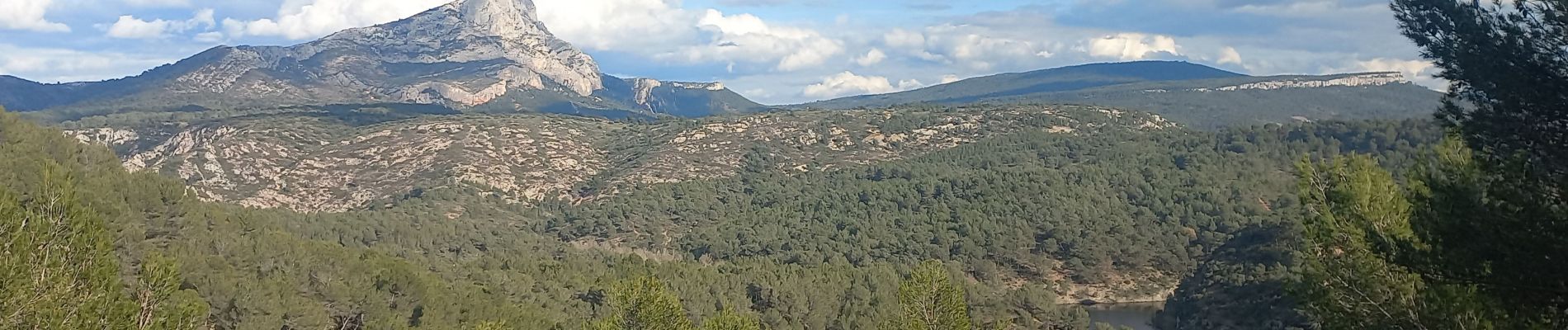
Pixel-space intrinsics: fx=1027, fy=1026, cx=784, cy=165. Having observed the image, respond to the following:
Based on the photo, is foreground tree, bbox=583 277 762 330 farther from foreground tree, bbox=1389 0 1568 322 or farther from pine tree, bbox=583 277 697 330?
foreground tree, bbox=1389 0 1568 322

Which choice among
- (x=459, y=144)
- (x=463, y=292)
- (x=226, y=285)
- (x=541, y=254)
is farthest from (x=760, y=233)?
(x=226, y=285)

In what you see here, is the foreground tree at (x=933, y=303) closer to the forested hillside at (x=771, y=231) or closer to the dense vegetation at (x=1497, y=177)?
the forested hillside at (x=771, y=231)

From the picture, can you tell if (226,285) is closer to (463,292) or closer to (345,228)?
(463,292)

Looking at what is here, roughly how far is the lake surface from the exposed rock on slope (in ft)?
131

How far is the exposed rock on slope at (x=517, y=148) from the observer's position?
86062 mm

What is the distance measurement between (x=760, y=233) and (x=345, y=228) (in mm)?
28841

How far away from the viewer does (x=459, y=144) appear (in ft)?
320

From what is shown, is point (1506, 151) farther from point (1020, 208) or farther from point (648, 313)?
point (1020, 208)

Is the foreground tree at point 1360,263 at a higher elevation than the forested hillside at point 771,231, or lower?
higher

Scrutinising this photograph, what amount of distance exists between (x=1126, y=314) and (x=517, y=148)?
60633mm

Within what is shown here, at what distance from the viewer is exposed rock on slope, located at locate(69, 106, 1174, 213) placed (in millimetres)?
86062

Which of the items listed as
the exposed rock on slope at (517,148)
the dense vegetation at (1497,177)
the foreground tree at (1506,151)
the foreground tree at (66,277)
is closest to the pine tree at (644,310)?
the foreground tree at (66,277)

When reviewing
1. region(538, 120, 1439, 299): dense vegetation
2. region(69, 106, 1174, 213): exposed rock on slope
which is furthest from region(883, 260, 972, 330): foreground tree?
A: region(69, 106, 1174, 213): exposed rock on slope

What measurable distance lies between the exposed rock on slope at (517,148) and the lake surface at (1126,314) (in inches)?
→ 1573
